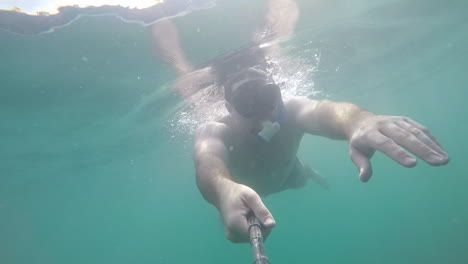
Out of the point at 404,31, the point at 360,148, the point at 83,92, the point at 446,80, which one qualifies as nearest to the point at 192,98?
the point at 83,92

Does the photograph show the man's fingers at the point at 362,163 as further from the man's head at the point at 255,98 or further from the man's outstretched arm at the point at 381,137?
the man's head at the point at 255,98

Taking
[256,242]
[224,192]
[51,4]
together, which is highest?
[51,4]

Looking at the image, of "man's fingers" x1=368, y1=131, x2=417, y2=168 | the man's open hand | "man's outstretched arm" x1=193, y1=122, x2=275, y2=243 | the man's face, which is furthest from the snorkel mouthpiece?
"man's fingers" x1=368, y1=131, x2=417, y2=168

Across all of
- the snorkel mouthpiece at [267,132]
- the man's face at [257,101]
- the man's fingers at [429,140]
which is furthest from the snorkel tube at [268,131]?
the man's fingers at [429,140]

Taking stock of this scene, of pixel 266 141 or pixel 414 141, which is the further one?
pixel 266 141

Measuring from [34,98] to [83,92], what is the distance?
1543mm

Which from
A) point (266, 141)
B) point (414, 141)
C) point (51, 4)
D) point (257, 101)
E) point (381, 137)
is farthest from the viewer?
point (51, 4)

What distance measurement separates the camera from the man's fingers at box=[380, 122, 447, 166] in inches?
71.2

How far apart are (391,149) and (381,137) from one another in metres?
0.12

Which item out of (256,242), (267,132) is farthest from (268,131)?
(256,242)

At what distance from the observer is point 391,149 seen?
1.99m

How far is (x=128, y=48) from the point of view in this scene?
25.9 feet

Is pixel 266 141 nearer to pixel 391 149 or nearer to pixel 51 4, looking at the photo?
pixel 391 149

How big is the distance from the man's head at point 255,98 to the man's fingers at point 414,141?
2217 mm
